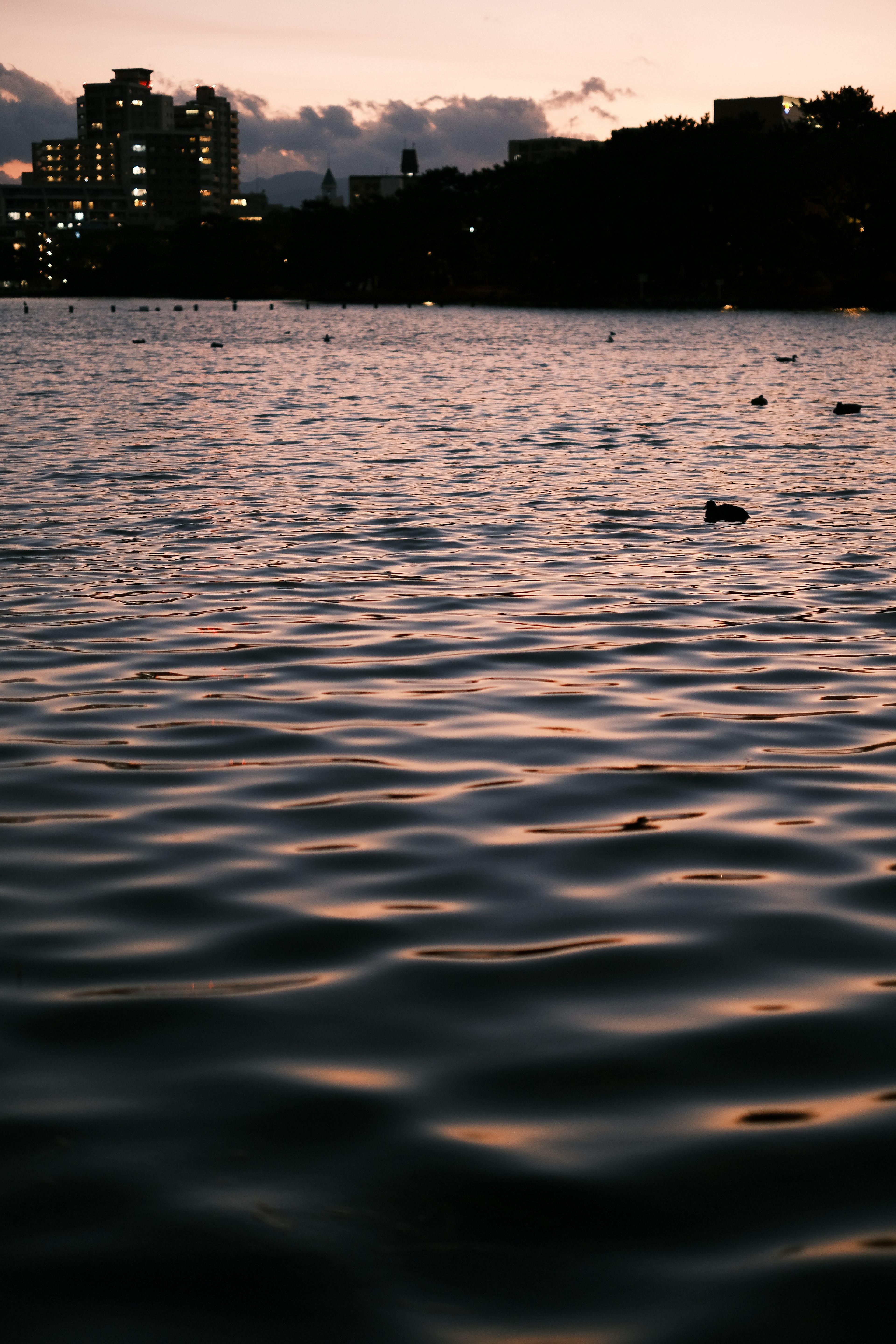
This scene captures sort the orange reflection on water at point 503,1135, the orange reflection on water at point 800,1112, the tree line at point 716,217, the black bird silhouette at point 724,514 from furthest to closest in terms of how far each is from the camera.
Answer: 1. the tree line at point 716,217
2. the black bird silhouette at point 724,514
3. the orange reflection on water at point 800,1112
4. the orange reflection on water at point 503,1135

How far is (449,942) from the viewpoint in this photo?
5.30 metres

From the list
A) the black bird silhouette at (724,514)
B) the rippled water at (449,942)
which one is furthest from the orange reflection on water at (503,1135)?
the black bird silhouette at (724,514)

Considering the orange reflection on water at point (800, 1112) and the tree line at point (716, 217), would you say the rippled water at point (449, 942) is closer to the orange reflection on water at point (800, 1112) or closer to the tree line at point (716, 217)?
the orange reflection on water at point (800, 1112)

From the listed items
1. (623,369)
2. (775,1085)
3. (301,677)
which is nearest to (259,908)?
(775,1085)

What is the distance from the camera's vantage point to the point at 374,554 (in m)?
14.9

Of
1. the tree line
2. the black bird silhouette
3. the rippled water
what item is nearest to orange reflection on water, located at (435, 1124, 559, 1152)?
the rippled water

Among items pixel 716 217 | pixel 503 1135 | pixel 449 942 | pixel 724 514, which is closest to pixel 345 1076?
pixel 503 1135

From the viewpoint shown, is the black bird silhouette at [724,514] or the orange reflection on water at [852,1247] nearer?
the orange reflection on water at [852,1247]

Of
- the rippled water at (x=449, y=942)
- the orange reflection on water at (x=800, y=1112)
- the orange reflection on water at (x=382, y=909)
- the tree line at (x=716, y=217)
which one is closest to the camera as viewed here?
the rippled water at (x=449, y=942)

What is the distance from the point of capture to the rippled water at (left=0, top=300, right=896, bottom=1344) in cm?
334

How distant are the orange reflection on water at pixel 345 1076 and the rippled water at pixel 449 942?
0.02 metres

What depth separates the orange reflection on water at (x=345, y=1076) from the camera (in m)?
4.18

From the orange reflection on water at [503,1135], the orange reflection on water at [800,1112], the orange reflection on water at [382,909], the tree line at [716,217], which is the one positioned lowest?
the orange reflection on water at [800,1112]

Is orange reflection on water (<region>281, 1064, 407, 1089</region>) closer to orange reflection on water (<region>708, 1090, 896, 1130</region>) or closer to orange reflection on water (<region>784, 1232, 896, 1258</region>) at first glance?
orange reflection on water (<region>708, 1090, 896, 1130</region>)
